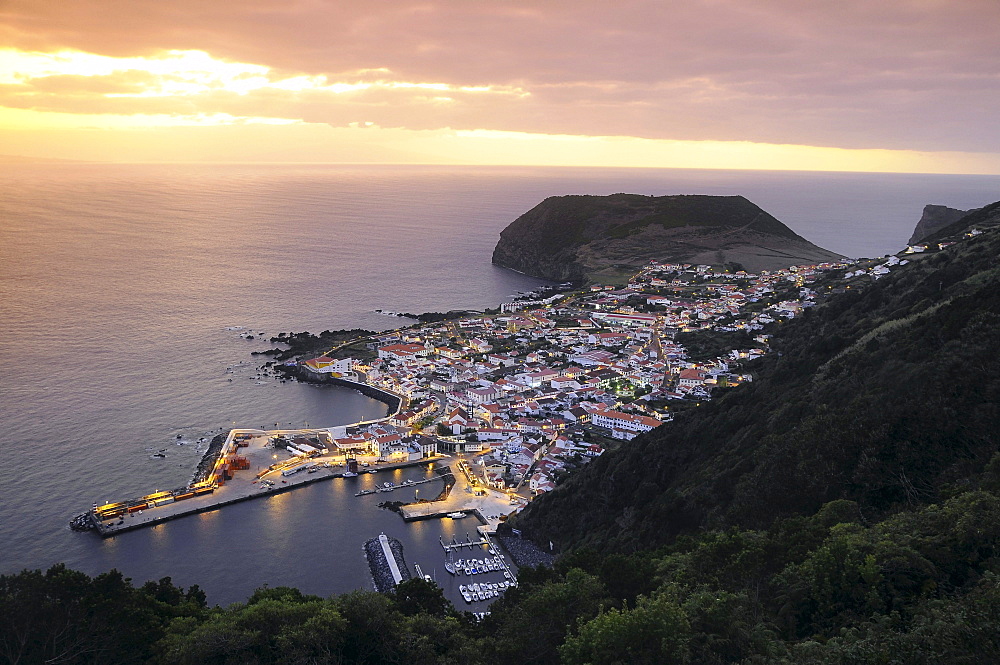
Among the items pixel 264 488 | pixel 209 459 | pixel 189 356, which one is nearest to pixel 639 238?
pixel 189 356

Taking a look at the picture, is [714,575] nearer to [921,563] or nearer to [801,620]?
[801,620]

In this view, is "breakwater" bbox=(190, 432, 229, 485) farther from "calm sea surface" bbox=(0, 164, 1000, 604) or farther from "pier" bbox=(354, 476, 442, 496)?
"pier" bbox=(354, 476, 442, 496)

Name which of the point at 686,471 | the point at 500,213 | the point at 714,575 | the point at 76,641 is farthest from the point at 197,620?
the point at 500,213

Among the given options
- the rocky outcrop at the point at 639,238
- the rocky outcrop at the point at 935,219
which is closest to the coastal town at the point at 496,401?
the rocky outcrop at the point at 639,238

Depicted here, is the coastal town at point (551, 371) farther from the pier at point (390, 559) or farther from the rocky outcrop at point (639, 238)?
the rocky outcrop at point (639, 238)

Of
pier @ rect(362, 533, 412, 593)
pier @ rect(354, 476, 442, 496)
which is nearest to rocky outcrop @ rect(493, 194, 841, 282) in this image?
pier @ rect(354, 476, 442, 496)

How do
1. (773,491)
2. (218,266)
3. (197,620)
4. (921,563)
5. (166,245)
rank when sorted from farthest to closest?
(166,245), (218,266), (773,491), (197,620), (921,563)
